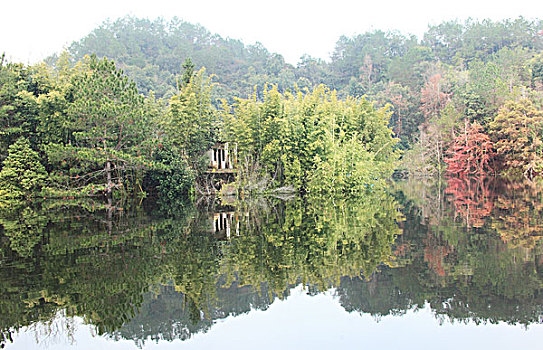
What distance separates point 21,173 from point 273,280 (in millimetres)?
12808

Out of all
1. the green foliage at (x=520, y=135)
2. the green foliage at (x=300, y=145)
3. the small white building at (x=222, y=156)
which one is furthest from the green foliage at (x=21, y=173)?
the green foliage at (x=520, y=135)

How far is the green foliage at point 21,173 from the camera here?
14453 mm

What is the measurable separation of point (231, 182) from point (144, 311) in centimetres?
1281

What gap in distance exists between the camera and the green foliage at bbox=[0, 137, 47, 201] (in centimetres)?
1445

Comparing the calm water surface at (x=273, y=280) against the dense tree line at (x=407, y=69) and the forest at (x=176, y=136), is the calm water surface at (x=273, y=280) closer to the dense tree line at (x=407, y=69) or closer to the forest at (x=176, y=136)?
the forest at (x=176, y=136)

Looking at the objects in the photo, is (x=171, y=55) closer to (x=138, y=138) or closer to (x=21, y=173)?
(x=21, y=173)

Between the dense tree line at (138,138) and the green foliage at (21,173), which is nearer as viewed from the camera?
the dense tree line at (138,138)

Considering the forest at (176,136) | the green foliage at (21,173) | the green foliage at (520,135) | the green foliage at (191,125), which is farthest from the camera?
A: the green foliage at (520,135)

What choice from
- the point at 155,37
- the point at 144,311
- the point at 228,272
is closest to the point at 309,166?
the point at 228,272

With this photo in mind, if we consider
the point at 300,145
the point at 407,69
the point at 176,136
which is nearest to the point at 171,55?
the point at 407,69

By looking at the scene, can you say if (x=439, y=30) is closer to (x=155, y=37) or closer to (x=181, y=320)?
(x=155, y=37)

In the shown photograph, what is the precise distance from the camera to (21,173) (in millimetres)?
14727

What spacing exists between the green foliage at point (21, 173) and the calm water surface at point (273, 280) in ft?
20.3

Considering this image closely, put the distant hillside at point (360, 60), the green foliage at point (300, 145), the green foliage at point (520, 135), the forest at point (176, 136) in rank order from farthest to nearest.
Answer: the distant hillside at point (360, 60), the green foliage at point (520, 135), the green foliage at point (300, 145), the forest at point (176, 136)
